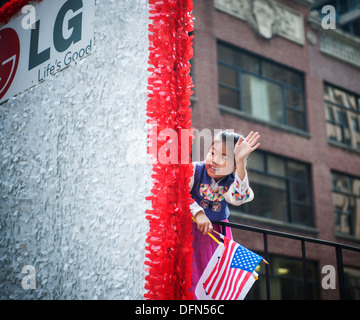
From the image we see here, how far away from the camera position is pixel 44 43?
426cm

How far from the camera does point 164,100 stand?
3.06m

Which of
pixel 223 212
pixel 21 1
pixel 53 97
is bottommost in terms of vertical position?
pixel 223 212

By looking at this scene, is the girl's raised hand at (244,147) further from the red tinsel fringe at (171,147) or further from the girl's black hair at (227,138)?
the red tinsel fringe at (171,147)

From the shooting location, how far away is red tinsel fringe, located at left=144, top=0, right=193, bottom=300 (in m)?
2.89

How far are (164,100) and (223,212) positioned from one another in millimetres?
1064

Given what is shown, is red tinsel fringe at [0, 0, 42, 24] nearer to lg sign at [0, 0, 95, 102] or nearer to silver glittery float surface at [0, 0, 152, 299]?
lg sign at [0, 0, 95, 102]

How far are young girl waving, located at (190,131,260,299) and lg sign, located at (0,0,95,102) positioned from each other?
1286 millimetres

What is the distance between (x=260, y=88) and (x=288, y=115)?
1457 mm

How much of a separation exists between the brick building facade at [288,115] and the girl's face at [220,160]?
1012cm

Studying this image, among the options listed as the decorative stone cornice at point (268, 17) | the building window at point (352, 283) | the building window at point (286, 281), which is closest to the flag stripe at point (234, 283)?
the building window at point (286, 281)

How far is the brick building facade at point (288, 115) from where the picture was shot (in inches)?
571

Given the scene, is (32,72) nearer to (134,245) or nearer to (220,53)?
(134,245)

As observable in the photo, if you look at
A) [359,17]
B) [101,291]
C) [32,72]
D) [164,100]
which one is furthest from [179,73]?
[359,17]

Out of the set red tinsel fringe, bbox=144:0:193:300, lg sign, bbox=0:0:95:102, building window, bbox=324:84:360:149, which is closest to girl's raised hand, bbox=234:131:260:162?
red tinsel fringe, bbox=144:0:193:300
